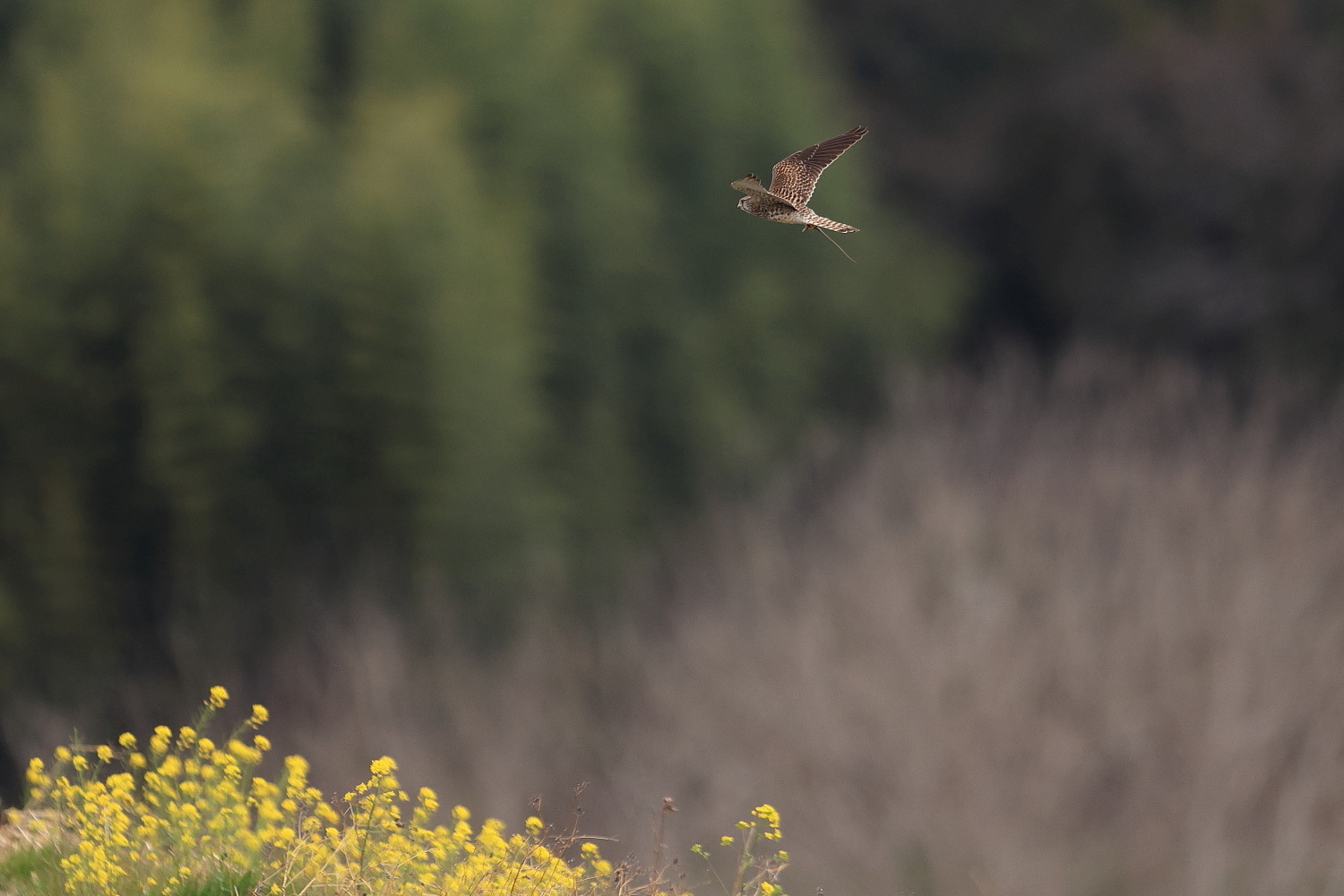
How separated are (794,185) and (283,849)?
5.36ft

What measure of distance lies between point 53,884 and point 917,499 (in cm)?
749

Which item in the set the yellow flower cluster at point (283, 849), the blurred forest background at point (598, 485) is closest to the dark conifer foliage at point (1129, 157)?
the blurred forest background at point (598, 485)

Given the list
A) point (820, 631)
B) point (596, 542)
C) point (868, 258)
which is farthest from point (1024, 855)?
point (868, 258)

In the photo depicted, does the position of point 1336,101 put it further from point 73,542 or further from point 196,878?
point 196,878

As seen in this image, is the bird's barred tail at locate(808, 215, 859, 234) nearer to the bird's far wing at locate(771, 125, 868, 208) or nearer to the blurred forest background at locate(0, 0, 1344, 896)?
the bird's far wing at locate(771, 125, 868, 208)

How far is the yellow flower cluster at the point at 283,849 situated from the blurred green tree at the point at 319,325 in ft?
16.7

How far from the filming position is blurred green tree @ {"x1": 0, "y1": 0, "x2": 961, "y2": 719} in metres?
7.52

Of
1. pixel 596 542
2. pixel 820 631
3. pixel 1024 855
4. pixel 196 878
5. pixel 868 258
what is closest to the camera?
pixel 196 878

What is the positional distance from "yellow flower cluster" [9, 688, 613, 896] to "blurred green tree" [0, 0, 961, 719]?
5093mm

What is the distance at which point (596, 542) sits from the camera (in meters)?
9.52

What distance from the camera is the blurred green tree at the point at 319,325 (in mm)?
7516

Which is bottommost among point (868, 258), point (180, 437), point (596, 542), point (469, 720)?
point (469, 720)

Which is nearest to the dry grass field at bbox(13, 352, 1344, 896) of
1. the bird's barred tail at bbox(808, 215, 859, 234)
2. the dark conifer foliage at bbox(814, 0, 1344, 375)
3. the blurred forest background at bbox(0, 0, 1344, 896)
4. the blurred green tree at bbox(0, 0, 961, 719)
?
the blurred forest background at bbox(0, 0, 1344, 896)

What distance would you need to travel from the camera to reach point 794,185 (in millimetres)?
1735
